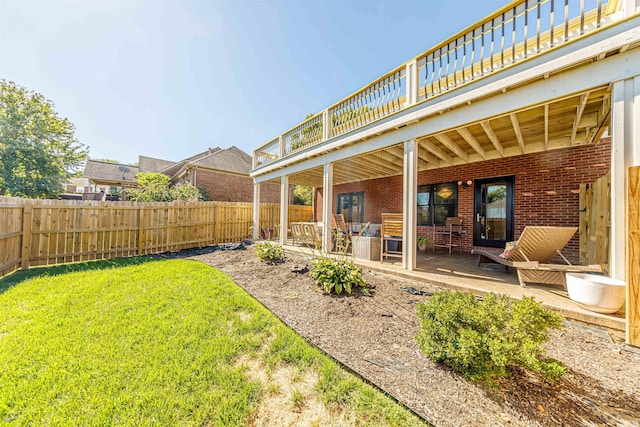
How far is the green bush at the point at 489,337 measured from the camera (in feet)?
5.96

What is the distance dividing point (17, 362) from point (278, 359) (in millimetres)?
2611

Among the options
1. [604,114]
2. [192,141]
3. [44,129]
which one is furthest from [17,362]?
[192,141]

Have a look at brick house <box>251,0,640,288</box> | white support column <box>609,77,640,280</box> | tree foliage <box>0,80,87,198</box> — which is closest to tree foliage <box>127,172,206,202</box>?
brick house <box>251,0,640,288</box>

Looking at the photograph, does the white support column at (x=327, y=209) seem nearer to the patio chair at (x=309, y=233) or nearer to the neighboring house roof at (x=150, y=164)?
the patio chair at (x=309, y=233)

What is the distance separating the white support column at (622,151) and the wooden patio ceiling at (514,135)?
364mm

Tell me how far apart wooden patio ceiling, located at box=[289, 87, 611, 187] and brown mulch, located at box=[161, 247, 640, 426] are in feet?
10.4

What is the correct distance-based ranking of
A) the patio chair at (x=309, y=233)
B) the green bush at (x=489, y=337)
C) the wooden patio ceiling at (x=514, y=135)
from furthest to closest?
1. the patio chair at (x=309, y=233)
2. the wooden patio ceiling at (x=514, y=135)
3. the green bush at (x=489, y=337)

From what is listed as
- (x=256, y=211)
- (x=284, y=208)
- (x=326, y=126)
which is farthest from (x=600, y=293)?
(x=256, y=211)

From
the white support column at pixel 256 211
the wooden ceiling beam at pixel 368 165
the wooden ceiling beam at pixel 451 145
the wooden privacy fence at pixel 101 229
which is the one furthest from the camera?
the white support column at pixel 256 211

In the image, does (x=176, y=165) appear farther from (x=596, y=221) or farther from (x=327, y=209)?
(x=596, y=221)

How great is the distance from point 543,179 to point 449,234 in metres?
2.70

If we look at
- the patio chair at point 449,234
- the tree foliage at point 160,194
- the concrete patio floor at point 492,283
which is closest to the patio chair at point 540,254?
the concrete patio floor at point 492,283

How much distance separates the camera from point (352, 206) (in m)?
11.2

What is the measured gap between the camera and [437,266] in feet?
17.1
